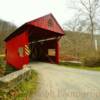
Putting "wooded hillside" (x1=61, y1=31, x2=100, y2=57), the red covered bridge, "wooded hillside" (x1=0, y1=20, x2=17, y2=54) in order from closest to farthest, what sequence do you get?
the red covered bridge → "wooded hillside" (x1=61, y1=31, x2=100, y2=57) → "wooded hillside" (x1=0, y1=20, x2=17, y2=54)

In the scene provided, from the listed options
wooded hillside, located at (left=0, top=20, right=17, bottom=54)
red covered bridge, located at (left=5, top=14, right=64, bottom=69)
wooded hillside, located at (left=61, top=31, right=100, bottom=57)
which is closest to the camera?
red covered bridge, located at (left=5, top=14, right=64, bottom=69)

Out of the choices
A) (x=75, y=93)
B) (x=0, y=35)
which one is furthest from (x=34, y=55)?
(x=0, y=35)

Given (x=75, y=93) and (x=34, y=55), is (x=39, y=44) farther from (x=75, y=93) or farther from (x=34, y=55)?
(x=75, y=93)

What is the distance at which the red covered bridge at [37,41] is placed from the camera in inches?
560

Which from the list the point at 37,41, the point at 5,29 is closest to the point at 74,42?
the point at 37,41

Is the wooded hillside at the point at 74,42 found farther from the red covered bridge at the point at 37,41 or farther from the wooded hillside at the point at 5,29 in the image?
the wooded hillside at the point at 5,29

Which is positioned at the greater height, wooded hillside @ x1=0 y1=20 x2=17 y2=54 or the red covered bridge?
wooded hillside @ x1=0 y1=20 x2=17 y2=54

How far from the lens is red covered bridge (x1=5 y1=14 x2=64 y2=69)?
14234 millimetres

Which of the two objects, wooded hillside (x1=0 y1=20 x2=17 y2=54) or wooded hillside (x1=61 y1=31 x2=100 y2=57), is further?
wooded hillside (x1=0 y1=20 x2=17 y2=54)

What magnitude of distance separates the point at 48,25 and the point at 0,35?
3138 cm

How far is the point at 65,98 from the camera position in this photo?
206 inches

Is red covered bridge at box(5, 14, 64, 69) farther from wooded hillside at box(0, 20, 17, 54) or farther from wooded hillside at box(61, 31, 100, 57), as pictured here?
wooded hillside at box(0, 20, 17, 54)

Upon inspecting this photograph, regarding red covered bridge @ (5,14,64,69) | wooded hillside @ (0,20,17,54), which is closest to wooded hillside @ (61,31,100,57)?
red covered bridge @ (5,14,64,69)

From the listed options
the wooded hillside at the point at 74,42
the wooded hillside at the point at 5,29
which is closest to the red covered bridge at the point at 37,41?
the wooded hillside at the point at 74,42
